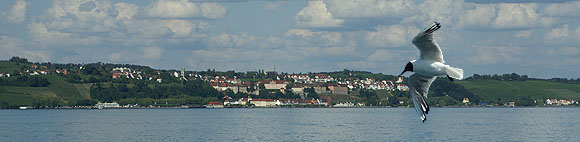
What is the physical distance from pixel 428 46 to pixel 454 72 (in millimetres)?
657

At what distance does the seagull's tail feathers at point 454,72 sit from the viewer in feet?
49.0

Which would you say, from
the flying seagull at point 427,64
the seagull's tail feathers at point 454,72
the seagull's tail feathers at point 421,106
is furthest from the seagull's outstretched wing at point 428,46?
the seagull's tail feathers at point 421,106

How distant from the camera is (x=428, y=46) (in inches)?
602

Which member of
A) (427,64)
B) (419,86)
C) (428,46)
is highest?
(428,46)

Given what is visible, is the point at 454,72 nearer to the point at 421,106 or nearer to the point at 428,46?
the point at 428,46

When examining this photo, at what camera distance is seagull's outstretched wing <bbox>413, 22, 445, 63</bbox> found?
581 inches

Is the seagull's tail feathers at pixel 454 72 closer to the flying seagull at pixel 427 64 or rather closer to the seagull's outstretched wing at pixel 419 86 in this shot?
the flying seagull at pixel 427 64

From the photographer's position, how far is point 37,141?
114 meters

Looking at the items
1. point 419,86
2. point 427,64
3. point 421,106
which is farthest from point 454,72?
point 419,86

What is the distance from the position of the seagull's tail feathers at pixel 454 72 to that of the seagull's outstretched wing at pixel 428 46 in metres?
0.32

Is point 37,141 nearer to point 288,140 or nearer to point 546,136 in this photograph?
point 288,140

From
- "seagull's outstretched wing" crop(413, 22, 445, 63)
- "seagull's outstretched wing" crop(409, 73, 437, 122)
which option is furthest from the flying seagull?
"seagull's outstretched wing" crop(409, 73, 437, 122)

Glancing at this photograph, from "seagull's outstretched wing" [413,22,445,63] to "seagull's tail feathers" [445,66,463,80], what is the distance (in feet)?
1.04

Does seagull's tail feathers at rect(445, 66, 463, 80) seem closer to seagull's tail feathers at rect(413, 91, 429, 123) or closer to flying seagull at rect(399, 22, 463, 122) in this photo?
flying seagull at rect(399, 22, 463, 122)
